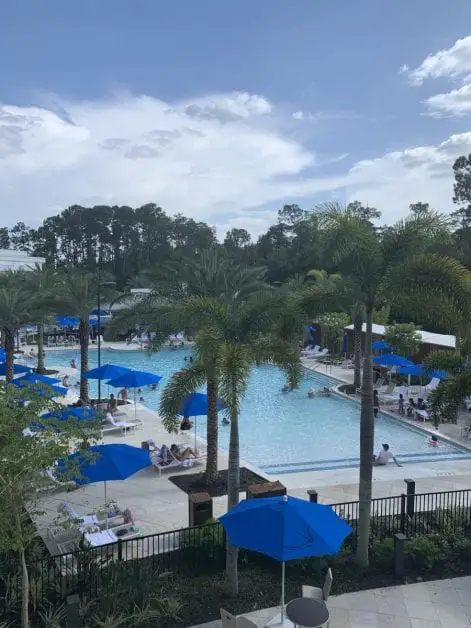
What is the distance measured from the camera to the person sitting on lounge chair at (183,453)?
16.1m

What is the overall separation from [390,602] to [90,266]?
271 ft

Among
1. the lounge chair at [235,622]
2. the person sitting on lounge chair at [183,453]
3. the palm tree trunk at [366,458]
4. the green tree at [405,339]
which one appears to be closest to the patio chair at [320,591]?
the lounge chair at [235,622]

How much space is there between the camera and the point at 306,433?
21500 millimetres

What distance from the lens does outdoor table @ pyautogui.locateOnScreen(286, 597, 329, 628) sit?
25.0 ft

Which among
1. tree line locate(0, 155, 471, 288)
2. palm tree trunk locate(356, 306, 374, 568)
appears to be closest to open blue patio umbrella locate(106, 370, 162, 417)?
palm tree trunk locate(356, 306, 374, 568)

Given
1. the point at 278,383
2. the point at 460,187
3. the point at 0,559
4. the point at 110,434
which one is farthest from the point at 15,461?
the point at 460,187

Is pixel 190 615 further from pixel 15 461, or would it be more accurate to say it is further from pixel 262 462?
pixel 262 462

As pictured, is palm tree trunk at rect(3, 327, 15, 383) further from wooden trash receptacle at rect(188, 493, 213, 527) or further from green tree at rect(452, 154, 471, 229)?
green tree at rect(452, 154, 471, 229)

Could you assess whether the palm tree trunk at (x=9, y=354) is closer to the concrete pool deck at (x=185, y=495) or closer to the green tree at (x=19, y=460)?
the concrete pool deck at (x=185, y=495)

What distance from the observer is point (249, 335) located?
1084 centimetres

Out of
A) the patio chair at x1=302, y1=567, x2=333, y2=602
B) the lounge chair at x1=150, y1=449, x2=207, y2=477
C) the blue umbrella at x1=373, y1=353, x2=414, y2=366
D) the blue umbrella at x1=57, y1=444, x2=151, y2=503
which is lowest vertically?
the lounge chair at x1=150, y1=449, x2=207, y2=477

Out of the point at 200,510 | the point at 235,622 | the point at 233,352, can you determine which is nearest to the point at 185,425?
the point at 200,510

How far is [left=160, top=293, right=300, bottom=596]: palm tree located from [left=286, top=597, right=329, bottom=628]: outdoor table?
1520 mm

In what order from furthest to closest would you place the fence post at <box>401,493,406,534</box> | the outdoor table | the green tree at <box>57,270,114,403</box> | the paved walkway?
the green tree at <box>57,270,114,403</box> → the fence post at <box>401,493,406,534</box> → the paved walkway → the outdoor table
